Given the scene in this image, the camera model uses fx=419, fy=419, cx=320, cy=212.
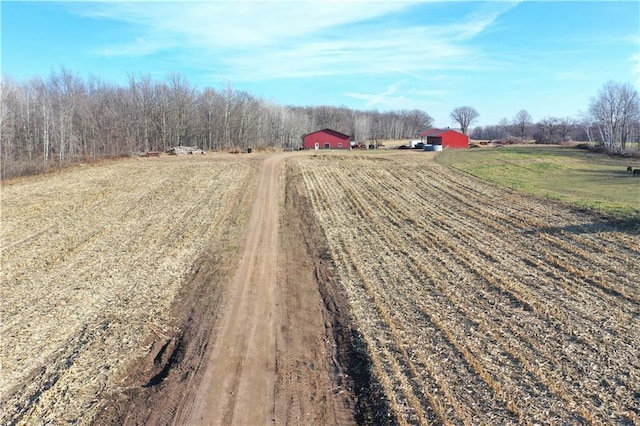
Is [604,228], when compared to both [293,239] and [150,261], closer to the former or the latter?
[293,239]

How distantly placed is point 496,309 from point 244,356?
7359 millimetres

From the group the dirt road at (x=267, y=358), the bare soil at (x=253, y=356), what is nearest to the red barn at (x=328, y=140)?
the bare soil at (x=253, y=356)

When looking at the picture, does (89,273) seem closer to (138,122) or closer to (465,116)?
(138,122)

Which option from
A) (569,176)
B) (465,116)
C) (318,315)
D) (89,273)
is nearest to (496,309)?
(318,315)

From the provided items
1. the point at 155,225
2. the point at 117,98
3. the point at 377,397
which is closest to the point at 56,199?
the point at 155,225

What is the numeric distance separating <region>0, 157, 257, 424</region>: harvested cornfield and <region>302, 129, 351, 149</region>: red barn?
46.3m

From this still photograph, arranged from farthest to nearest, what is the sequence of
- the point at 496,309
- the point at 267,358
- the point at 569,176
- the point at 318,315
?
the point at 569,176
the point at 318,315
the point at 496,309
the point at 267,358

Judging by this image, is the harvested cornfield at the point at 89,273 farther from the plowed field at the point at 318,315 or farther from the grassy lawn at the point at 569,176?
the grassy lawn at the point at 569,176

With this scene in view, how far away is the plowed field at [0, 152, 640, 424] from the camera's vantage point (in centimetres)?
852

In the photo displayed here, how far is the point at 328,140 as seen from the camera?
79188 millimetres

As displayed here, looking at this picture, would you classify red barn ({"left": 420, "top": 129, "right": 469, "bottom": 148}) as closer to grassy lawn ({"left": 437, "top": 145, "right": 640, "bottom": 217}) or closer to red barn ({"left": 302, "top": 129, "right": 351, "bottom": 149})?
red barn ({"left": 302, "top": 129, "right": 351, "bottom": 149})

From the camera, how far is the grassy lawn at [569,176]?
2559 centimetres

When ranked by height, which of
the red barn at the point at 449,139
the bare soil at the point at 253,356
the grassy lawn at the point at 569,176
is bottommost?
the bare soil at the point at 253,356

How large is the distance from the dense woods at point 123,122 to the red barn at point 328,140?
1369 cm
